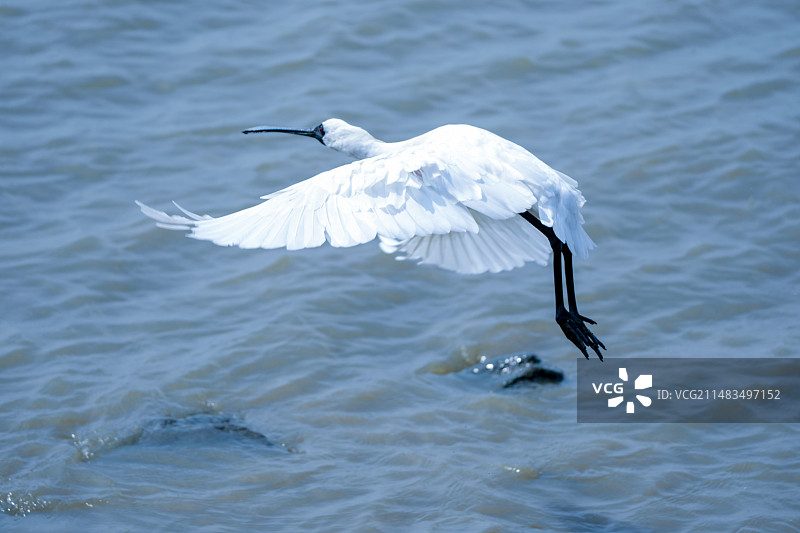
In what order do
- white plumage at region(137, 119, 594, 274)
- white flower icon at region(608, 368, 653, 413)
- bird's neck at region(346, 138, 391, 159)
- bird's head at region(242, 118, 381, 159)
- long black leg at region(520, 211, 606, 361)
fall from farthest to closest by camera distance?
white flower icon at region(608, 368, 653, 413) → bird's head at region(242, 118, 381, 159) → bird's neck at region(346, 138, 391, 159) → long black leg at region(520, 211, 606, 361) → white plumage at region(137, 119, 594, 274)

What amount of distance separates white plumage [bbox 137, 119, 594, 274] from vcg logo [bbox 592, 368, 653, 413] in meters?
1.91

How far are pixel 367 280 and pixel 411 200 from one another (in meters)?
3.50

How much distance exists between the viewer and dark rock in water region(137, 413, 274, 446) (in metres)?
7.11

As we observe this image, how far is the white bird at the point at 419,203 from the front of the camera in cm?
533

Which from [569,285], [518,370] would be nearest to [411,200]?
[569,285]

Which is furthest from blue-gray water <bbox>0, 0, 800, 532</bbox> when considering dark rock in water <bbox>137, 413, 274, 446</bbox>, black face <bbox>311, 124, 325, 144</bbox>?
black face <bbox>311, 124, 325, 144</bbox>

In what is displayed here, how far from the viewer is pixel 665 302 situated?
28.8ft

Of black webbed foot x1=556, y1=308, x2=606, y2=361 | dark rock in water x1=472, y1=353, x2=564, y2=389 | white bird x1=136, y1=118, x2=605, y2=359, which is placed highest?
white bird x1=136, y1=118, x2=605, y2=359

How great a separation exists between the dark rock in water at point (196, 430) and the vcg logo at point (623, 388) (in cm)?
232

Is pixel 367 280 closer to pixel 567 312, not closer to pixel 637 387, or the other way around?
pixel 637 387

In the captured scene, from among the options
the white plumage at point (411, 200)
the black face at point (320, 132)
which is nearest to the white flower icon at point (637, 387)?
the white plumage at point (411, 200)

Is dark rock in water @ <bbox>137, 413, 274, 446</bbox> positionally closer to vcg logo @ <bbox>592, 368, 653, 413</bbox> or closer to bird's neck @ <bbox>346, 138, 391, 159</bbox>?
bird's neck @ <bbox>346, 138, 391, 159</bbox>

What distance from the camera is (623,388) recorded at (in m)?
7.89

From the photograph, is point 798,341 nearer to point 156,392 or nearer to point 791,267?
point 791,267
